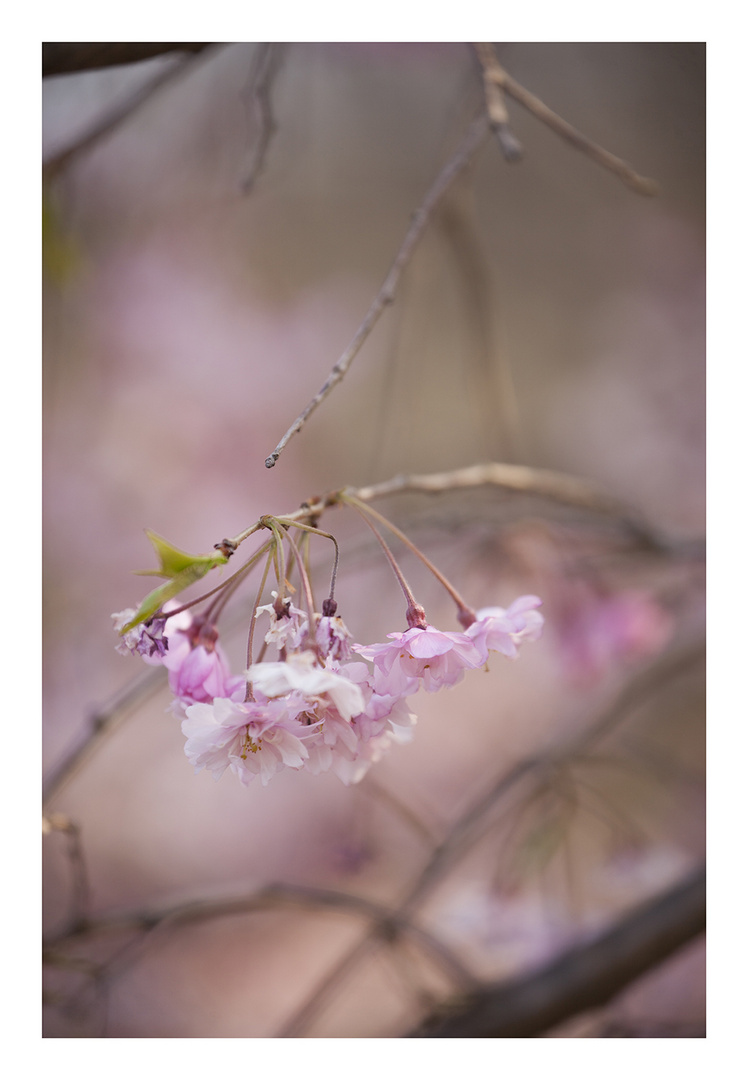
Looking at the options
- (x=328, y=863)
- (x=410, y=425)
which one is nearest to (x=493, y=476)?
(x=410, y=425)

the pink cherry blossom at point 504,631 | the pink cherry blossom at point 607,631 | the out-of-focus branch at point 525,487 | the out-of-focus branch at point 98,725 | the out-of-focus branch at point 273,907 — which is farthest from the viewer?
the pink cherry blossom at point 607,631

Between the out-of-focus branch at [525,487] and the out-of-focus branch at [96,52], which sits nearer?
the out-of-focus branch at [525,487]

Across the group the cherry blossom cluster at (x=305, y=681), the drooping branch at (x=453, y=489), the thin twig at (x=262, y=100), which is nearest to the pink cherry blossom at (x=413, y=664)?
the cherry blossom cluster at (x=305, y=681)

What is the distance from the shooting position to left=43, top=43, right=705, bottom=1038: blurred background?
3.29 ft

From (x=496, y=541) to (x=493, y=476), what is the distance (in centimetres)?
41

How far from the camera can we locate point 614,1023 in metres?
1.01

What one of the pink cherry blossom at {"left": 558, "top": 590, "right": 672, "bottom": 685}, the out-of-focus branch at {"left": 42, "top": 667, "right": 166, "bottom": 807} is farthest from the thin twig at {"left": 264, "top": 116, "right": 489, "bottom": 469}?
the pink cherry blossom at {"left": 558, "top": 590, "right": 672, "bottom": 685}

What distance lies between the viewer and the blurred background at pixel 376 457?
1.00 m

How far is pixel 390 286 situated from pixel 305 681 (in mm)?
369

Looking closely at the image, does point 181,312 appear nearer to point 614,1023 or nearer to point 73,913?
point 73,913

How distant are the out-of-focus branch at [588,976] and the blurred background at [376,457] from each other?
0.09m

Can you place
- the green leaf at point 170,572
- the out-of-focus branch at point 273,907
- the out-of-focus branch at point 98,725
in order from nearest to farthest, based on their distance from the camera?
the green leaf at point 170,572
the out-of-focus branch at point 98,725
the out-of-focus branch at point 273,907

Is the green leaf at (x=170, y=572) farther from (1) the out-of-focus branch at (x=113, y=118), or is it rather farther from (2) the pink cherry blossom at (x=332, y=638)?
(1) the out-of-focus branch at (x=113, y=118)

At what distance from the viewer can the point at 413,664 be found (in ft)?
1.67
